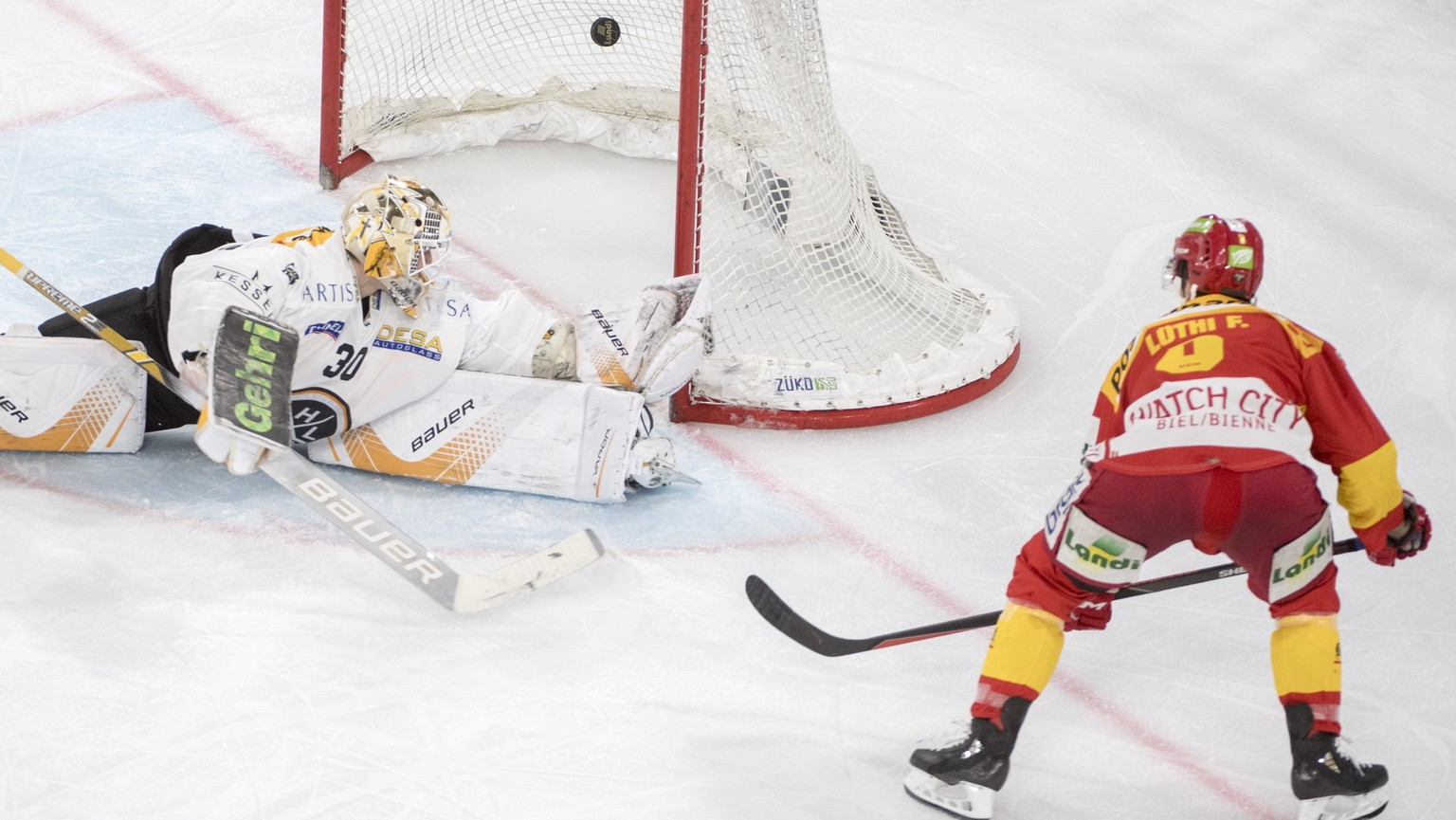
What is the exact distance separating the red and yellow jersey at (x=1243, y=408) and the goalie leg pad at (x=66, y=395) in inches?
76.4

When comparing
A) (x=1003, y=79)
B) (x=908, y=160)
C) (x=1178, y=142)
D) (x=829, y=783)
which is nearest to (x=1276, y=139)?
(x=1178, y=142)

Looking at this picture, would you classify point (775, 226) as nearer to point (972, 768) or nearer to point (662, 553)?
point (662, 553)

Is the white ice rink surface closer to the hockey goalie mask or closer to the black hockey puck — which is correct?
the black hockey puck

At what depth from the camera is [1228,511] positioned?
7.97ft

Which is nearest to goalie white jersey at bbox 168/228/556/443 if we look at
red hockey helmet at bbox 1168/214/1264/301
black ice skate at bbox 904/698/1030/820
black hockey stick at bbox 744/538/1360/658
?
black hockey stick at bbox 744/538/1360/658

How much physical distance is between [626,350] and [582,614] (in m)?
0.65

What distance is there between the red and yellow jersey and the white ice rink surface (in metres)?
0.65

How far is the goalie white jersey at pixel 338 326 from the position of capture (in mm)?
2836

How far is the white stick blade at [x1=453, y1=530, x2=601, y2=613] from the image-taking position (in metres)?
2.90

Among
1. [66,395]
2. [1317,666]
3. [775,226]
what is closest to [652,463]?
[775,226]

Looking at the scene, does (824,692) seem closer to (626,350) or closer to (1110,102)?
(626,350)

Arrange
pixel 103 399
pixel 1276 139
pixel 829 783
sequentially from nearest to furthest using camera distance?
pixel 829 783, pixel 103 399, pixel 1276 139

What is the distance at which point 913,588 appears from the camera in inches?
126

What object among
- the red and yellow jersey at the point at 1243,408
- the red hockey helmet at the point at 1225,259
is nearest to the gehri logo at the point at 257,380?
the red and yellow jersey at the point at 1243,408
